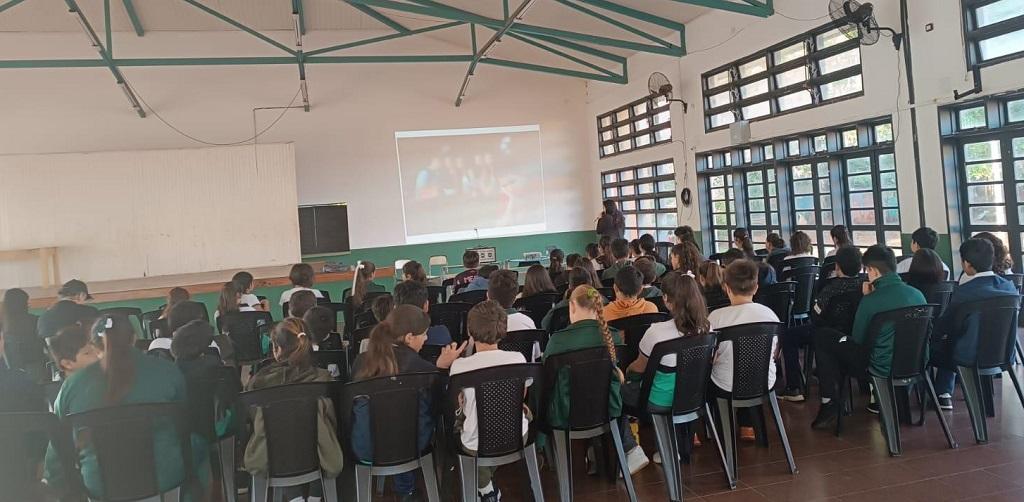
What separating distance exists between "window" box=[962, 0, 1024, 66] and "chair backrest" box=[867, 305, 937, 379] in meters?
3.43

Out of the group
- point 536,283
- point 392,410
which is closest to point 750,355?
point 392,410

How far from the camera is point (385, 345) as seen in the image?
2.98 meters

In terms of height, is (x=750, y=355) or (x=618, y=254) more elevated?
(x=618, y=254)

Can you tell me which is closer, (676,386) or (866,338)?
(676,386)

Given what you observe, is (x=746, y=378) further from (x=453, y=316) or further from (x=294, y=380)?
(x=453, y=316)

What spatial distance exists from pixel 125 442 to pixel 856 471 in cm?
337

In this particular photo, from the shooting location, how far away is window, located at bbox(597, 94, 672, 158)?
435 inches

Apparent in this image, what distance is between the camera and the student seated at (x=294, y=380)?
112 inches

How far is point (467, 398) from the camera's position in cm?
288

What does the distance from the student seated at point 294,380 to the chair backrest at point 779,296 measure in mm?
3083

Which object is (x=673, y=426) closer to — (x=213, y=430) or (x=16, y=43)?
(x=213, y=430)

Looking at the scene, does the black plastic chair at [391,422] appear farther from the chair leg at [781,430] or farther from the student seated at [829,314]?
the student seated at [829,314]

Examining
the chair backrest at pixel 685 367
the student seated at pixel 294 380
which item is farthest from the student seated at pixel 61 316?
the chair backrest at pixel 685 367

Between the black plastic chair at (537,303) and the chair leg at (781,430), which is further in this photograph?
the black plastic chair at (537,303)
